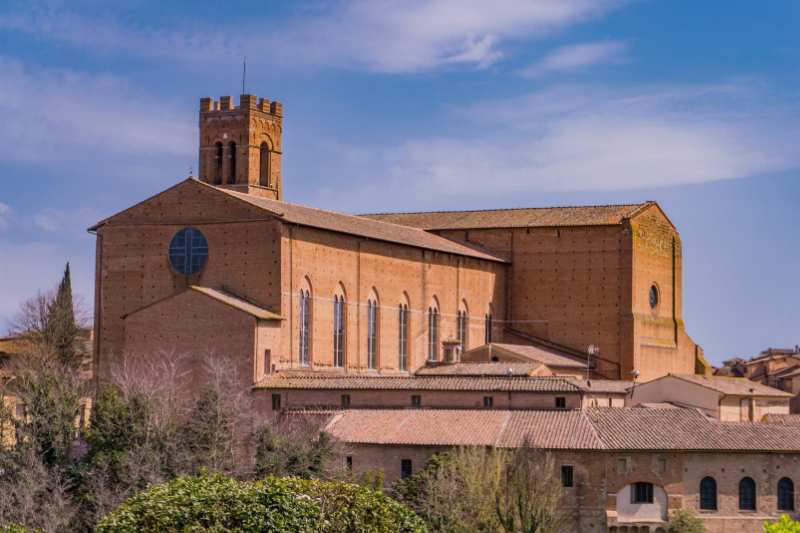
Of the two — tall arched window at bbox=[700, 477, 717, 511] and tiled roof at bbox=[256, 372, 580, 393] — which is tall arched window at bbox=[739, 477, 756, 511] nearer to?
tall arched window at bbox=[700, 477, 717, 511]

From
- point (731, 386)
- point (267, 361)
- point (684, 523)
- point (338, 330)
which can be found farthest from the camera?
point (731, 386)

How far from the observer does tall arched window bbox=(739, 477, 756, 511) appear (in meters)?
46.1

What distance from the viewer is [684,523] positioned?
45.0 metres

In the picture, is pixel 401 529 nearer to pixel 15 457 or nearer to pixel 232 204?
pixel 15 457

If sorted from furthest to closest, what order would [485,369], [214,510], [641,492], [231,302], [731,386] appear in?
[731,386]
[485,369]
[231,302]
[641,492]
[214,510]

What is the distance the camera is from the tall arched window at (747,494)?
46.1 m

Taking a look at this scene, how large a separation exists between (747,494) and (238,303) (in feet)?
61.0

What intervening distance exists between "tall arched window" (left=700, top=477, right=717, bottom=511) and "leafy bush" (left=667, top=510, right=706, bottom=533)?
0.69m

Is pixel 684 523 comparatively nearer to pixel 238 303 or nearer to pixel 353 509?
pixel 353 509

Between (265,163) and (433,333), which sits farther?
(265,163)

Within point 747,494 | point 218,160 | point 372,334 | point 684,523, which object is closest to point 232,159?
point 218,160

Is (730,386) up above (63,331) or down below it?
below

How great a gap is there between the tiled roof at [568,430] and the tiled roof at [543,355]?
14.0m

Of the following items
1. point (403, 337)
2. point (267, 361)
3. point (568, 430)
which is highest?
point (403, 337)
